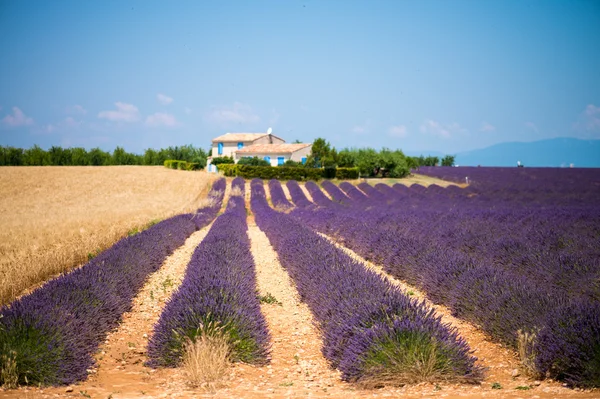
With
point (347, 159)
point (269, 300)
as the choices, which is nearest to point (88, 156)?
point (347, 159)

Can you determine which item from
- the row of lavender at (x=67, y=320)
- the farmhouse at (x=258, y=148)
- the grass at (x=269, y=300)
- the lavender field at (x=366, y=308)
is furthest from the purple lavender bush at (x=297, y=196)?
the grass at (x=269, y=300)

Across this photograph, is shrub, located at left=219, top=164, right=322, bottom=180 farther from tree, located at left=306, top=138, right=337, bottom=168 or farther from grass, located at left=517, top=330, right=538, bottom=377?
grass, located at left=517, top=330, right=538, bottom=377

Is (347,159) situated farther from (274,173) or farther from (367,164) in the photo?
(274,173)

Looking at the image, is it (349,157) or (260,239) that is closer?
(260,239)

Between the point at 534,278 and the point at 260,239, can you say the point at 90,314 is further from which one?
the point at 260,239

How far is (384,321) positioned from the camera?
4758mm

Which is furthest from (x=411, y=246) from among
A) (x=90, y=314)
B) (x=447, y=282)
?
(x=90, y=314)

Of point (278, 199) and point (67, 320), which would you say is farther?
point (278, 199)

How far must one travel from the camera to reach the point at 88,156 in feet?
202

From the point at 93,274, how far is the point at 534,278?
243 inches

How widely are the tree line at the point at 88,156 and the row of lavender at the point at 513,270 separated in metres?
41.2

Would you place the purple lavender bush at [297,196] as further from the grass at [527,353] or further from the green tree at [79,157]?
the green tree at [79,157]

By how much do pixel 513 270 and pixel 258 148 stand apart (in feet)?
147

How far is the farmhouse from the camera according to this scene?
165 feet
